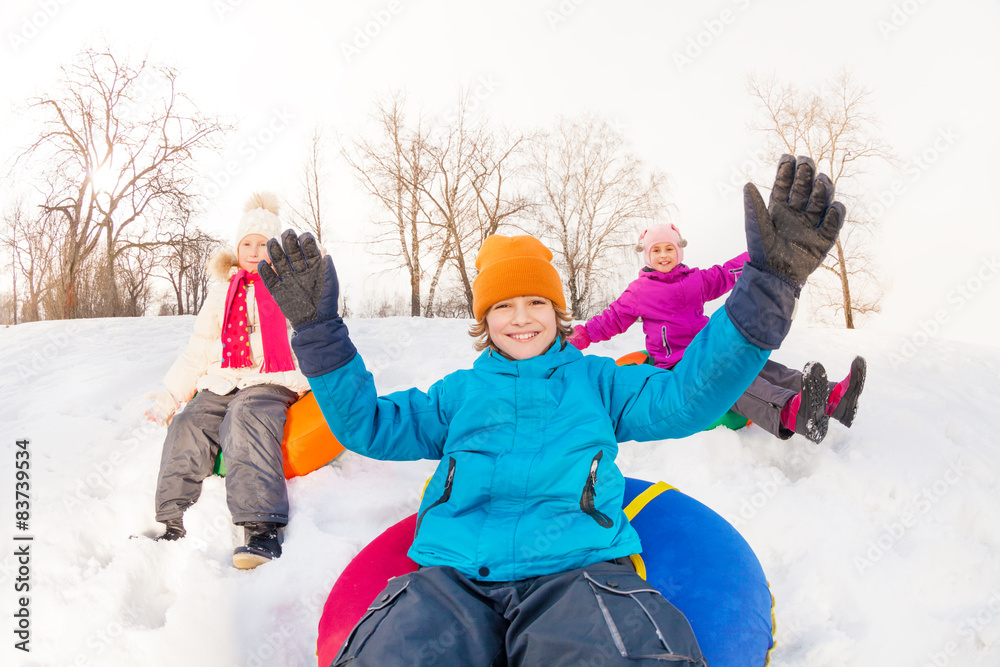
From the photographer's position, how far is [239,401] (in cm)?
270

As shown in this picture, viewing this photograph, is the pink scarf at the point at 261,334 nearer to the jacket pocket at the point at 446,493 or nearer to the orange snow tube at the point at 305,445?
the orange snow tube at the point at 305,445

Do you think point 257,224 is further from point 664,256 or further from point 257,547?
point 664,256

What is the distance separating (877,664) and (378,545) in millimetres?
1812

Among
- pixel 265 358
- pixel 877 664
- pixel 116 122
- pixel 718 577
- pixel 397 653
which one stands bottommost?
pixel 877 664

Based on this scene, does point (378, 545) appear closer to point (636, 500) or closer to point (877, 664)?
point (636, 500)

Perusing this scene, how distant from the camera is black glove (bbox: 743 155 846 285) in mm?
1341

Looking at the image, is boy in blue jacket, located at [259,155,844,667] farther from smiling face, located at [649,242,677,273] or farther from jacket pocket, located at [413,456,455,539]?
smiling face, located at [649,242,677,273]

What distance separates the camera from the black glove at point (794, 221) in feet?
4.40

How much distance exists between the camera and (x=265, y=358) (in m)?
2.89

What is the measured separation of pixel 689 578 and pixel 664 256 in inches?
113

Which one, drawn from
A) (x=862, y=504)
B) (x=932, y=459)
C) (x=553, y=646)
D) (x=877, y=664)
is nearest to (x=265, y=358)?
(x=553, y=646)

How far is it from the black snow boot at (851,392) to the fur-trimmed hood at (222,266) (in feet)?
11.5

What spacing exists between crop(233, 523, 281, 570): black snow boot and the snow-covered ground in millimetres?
44

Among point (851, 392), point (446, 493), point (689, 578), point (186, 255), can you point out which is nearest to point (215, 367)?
point (446, 493)
